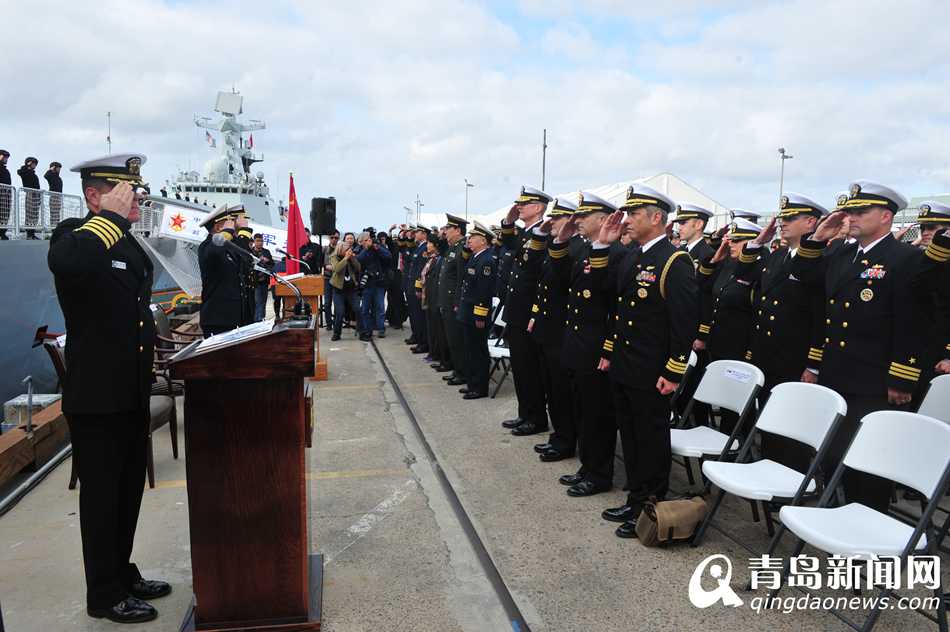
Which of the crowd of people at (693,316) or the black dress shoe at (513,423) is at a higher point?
the crowd of people at (693,316)

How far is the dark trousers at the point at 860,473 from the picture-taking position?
341 cm

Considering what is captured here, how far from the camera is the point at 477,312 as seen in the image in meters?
6.78

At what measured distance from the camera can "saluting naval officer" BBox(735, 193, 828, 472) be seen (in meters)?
4.21

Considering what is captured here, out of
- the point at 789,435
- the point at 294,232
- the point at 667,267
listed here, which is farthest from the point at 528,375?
the point at 294,232

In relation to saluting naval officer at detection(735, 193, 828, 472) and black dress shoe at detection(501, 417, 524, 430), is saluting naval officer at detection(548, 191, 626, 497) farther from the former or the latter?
black dress shoe at detection(501, 417, 524, 430)

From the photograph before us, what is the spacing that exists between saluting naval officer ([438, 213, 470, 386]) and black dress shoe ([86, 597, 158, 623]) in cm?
517

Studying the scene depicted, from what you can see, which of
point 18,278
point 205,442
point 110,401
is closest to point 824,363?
point 205,442

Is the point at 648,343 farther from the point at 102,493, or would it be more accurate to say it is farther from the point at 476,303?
the point at 476,303

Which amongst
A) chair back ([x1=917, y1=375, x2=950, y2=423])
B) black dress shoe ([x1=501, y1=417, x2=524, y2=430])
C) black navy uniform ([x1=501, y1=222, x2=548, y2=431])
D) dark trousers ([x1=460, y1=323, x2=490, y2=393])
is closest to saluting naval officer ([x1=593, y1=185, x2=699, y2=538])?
chair back ([x1=917, y1=375, x2=950, y2=423])

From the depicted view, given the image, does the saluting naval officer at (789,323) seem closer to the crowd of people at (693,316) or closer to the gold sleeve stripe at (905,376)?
the crowd of people at (693,316)

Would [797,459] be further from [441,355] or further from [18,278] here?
[18,278]

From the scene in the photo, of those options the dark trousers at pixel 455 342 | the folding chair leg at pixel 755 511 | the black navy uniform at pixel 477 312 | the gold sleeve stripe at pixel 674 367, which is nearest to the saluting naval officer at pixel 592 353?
the gold sleeve stripe at pixel 674 367

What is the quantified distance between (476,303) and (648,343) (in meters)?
3.38

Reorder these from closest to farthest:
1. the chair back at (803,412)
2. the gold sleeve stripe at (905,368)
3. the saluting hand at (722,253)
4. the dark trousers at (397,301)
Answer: the chair back at (803,412)
the gold sleeve stripe at (905,368)
the saluting hand at (722,253)
the dark trousers at (397,301)
